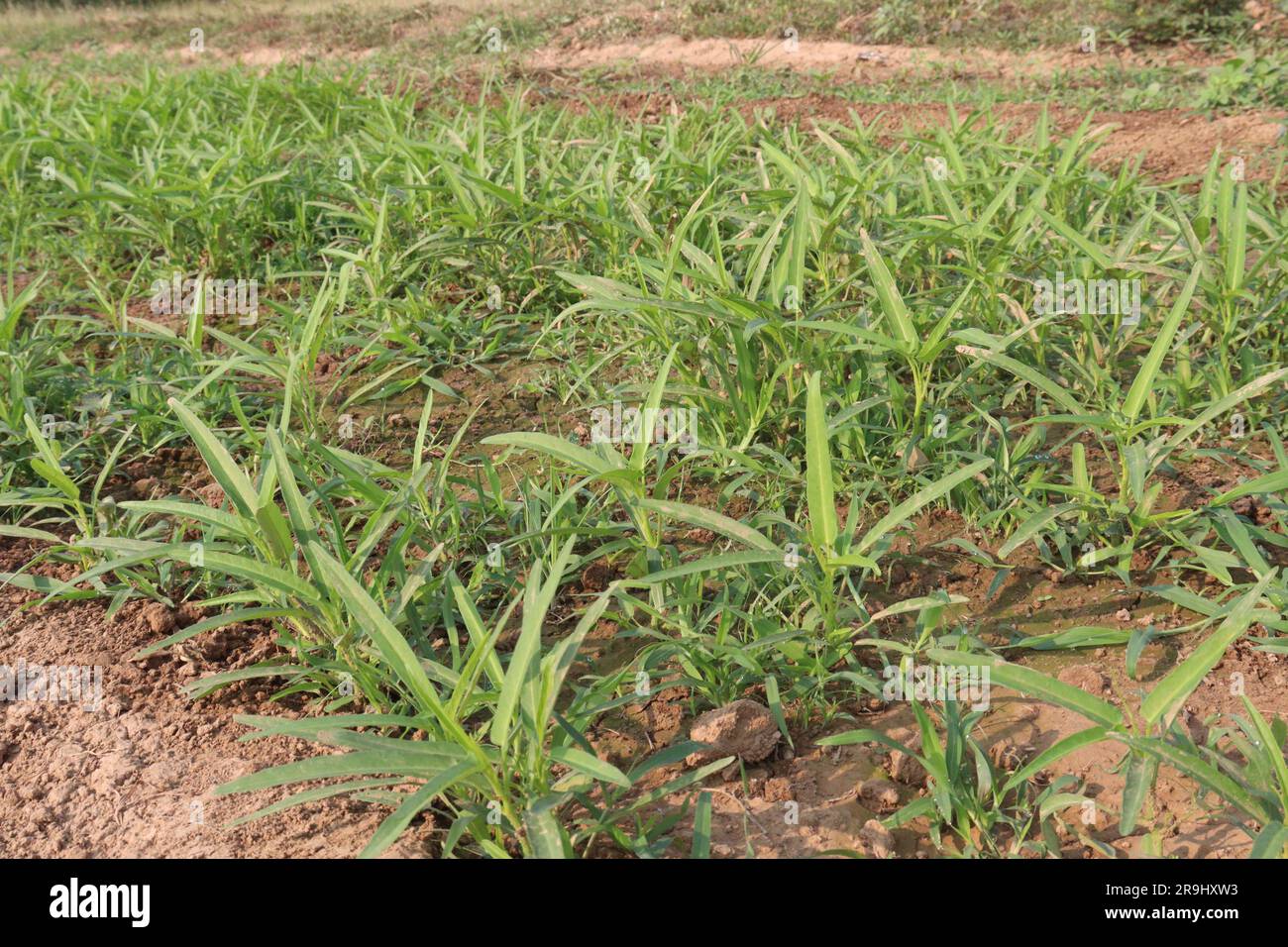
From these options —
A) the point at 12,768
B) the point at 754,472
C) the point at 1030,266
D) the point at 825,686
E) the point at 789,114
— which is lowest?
the point at 12,768

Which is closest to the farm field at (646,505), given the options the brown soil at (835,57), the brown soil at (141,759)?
the brown soil at (141,759)

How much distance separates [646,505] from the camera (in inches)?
73.0

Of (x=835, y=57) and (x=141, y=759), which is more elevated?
(x=835, y=57)

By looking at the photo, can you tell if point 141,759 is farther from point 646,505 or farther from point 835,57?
point 835,57

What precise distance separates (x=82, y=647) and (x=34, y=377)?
1.06 metres

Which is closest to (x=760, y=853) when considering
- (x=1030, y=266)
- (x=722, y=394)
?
(x=722, y=394)

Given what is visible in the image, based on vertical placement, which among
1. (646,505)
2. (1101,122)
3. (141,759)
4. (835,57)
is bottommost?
(141,759)

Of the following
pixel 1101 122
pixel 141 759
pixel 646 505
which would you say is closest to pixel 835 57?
pixel 1101 122

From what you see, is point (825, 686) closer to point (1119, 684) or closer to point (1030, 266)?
point (1119, 684)

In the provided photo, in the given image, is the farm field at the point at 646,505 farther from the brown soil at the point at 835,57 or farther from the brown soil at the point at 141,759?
the brown soil at the point at 835,57

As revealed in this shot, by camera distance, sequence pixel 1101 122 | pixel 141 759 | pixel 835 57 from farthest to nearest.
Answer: pixel 835 57 → pixel 1101 122 → pixel 141 759

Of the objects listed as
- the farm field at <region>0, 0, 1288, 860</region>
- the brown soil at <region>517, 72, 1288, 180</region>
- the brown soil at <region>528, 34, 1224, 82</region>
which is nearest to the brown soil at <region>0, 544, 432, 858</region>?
the farm field at <region>0, 0, 1288, 860</region>

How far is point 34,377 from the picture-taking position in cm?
277

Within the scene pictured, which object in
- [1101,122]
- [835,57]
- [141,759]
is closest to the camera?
[141,759]
